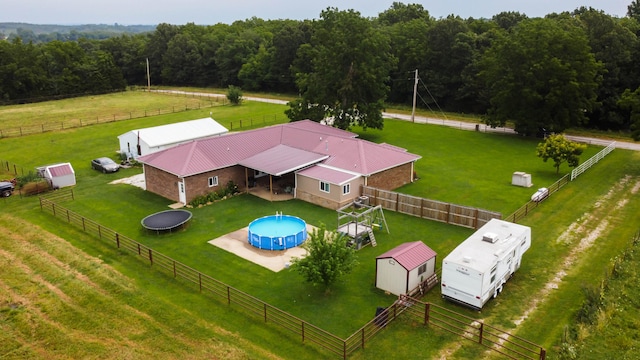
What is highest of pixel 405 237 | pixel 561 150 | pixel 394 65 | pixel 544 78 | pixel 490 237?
pixel 394 65

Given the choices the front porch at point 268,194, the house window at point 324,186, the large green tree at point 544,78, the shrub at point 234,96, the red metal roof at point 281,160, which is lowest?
the front porch at point 268,194

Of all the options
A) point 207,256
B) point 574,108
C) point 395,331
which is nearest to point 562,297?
point 395,331

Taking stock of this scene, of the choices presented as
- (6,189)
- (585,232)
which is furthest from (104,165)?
(585,232)

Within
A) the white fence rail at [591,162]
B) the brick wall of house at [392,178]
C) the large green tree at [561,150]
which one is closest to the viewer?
the brick wall of house at [392,178]

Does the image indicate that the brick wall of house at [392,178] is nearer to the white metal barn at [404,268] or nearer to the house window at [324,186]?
the house window at [324,186]

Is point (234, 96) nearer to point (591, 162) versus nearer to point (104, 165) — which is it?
point (104, 165)

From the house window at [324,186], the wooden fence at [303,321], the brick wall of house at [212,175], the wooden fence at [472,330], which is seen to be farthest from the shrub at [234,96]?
the wooden fence at [472,330]

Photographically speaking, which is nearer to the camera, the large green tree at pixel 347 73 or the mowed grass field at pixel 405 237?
the mowed grass field at pixel 405 237
